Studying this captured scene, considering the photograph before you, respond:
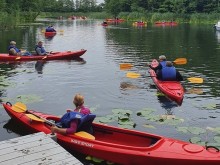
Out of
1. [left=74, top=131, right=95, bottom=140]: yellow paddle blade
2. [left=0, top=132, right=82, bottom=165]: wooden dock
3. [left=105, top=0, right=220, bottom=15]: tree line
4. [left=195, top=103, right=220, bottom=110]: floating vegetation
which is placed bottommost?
[left=195, top=103, right=220, bottom=110]: floating vegetation

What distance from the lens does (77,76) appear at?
1777 centimetres

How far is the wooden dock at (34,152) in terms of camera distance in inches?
278

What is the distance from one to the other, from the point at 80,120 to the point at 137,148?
155 cm

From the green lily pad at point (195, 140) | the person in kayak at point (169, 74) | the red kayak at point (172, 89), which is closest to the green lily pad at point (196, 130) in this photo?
the green lily pad at point (195, 140)

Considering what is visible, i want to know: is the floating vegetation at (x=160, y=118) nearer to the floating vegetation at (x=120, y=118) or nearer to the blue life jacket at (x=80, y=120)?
the floating vegetation at (x=120, y=118)

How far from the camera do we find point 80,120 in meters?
8.38

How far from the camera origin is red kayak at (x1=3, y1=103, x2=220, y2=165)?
7277mm

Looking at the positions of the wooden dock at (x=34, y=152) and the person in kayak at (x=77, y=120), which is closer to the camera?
the wooden dock at (x=34, y=152)

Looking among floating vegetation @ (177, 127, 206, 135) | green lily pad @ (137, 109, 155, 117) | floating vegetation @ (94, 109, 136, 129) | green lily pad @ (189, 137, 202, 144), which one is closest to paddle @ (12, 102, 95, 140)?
floating vegetation @ (94, 109, 136, 129)

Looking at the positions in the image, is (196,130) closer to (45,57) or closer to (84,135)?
(84,135)

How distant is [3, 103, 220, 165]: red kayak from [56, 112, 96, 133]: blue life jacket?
287 millimetres

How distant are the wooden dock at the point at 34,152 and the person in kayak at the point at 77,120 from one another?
0.46 m

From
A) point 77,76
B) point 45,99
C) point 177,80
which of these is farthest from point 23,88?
point 177,80

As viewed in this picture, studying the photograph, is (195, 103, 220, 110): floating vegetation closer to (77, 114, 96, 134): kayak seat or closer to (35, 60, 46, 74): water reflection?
(77, 114, 96, 134): kayak seat
